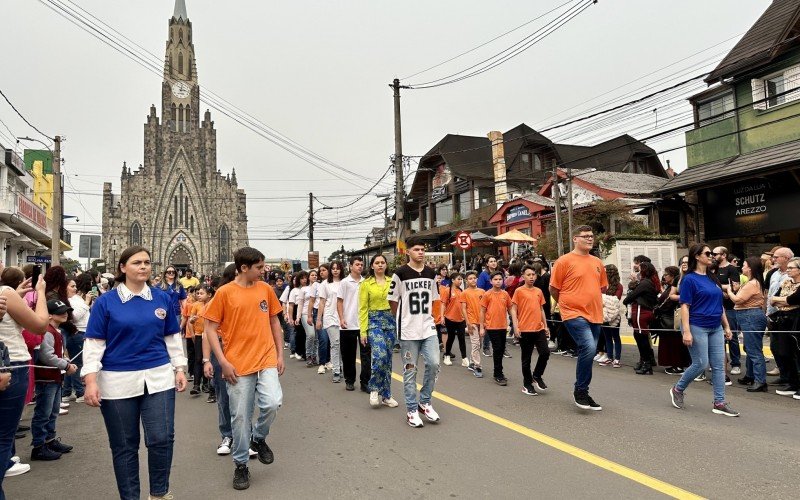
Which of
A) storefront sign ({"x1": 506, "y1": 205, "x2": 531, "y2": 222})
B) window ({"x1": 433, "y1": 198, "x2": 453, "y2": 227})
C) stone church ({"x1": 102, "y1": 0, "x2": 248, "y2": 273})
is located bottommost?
storefront sign ({"x1": 506, "y1": 205, "x2": 531, "y2": 222})

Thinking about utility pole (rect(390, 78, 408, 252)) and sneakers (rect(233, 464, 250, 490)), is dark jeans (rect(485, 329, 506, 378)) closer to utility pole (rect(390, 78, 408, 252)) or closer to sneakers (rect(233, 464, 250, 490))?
sneakers (rect(233, 464, 250, 490))

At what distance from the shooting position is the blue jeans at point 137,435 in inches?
137

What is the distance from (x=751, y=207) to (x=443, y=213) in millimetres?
23040

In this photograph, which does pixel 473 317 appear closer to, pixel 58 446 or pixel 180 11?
pixel 58 446

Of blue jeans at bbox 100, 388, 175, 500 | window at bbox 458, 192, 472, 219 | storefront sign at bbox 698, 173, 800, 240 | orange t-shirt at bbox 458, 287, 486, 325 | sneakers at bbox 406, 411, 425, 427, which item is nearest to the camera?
blue jeans at bbox 100, 388, 175, 500

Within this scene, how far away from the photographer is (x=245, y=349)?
441 cm

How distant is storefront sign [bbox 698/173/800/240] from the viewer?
17062 mm

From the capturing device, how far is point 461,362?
1040 centimetres

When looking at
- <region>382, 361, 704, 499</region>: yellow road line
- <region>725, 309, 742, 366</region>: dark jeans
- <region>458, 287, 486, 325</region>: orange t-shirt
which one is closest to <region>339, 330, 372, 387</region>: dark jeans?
<region>382, 361, 704, 499</region>: yellow road line

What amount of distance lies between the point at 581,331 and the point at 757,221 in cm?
1593

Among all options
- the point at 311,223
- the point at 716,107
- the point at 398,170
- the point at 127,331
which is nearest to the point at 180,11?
the point at 311,223

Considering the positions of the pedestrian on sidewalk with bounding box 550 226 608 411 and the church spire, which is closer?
the pedestrian on sidewalk with bounding box 550 226 608 411

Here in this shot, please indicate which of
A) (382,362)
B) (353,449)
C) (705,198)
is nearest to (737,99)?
(705,198)

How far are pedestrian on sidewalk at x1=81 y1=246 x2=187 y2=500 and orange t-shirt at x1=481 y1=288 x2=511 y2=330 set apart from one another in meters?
5.76
